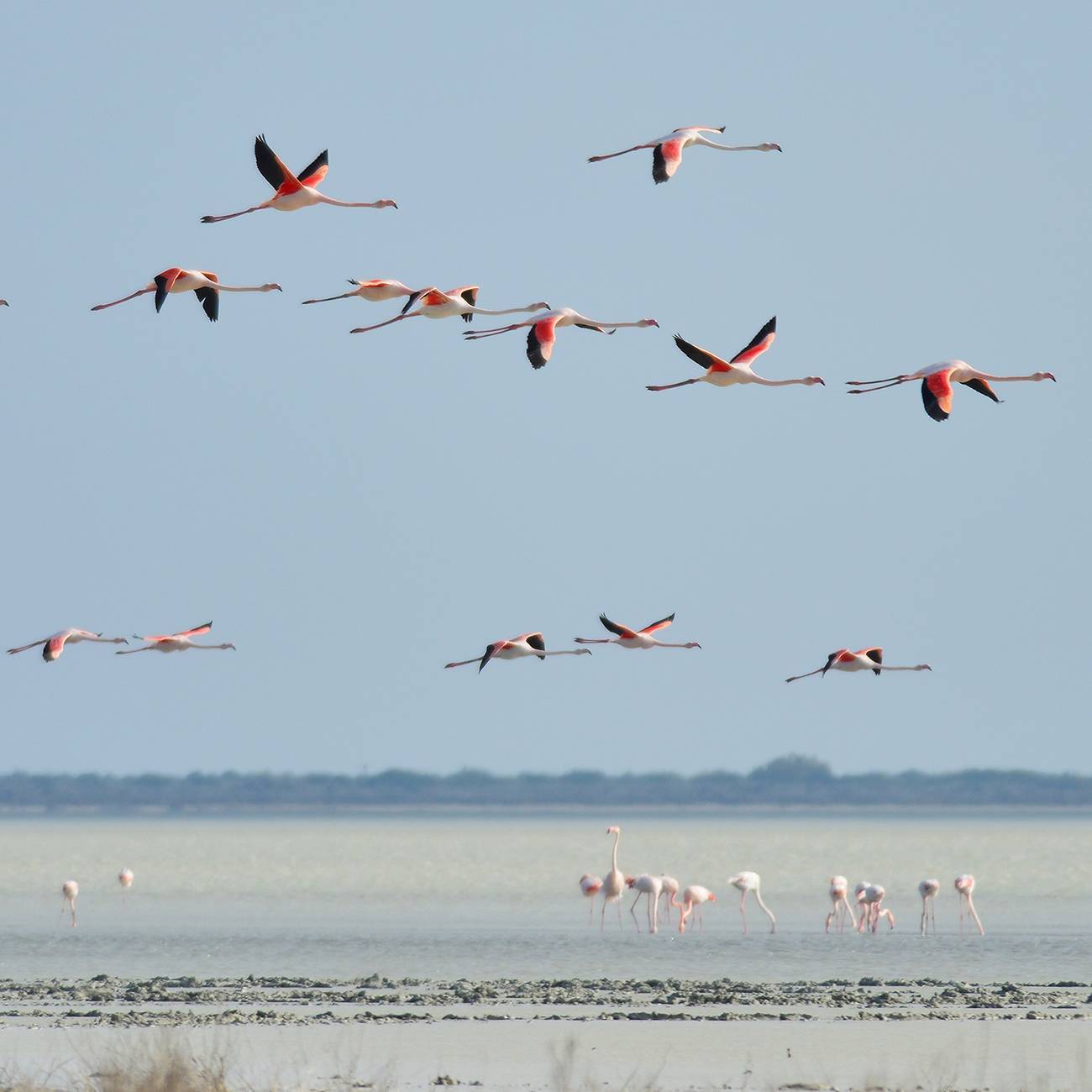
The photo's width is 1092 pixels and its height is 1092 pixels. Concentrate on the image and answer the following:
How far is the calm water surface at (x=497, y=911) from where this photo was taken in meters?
24.9

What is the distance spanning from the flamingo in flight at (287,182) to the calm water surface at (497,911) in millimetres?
9479

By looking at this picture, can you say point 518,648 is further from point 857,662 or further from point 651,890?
point 651,890

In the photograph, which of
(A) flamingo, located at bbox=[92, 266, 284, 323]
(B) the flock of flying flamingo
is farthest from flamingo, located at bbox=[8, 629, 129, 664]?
(B) the flock of flying flamingo

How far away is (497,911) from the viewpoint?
3441 cm

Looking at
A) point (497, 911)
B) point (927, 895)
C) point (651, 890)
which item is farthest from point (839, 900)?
point (497, 911)

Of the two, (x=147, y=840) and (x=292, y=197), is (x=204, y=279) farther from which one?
(x=147, y=840)

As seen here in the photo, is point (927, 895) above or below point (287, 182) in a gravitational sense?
below

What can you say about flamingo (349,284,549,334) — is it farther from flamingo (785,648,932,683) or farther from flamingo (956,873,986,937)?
flamingo (956,873,986,937)

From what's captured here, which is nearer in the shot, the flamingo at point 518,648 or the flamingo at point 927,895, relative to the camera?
the flamingo at point 518,648

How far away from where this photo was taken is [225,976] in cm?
2288

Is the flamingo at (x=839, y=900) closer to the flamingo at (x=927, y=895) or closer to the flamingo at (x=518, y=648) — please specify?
the flamingo at (x=927, y=895)

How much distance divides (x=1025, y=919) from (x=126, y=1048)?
61.6 ft

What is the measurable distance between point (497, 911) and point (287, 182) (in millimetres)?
19549

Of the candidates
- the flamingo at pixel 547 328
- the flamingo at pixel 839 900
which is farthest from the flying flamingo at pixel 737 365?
the flamingo at pixel 839 900
